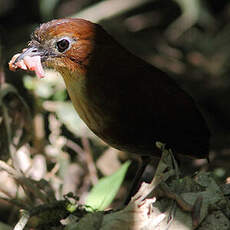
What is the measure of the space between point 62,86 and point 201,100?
1.99 meters

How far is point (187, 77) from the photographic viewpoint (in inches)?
231

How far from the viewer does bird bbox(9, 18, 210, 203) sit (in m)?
2.92

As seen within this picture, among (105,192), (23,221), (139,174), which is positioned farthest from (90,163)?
(23,221)

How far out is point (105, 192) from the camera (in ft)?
10.7

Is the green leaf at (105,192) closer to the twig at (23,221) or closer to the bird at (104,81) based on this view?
the bird at (104,81)

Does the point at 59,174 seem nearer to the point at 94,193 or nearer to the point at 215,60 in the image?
the point at 94,193

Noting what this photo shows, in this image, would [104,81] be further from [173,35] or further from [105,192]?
[173,35]

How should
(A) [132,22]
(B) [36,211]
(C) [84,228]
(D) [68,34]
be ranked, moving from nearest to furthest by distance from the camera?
(C) [84,228] → (B) [36,211] → (D) [68,34] → (A) [132,22]

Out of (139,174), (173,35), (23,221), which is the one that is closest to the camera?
(23,221)

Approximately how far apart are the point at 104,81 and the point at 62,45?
0.98 ft

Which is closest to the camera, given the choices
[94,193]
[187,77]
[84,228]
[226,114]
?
[84,228]

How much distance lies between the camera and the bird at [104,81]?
2.92 m

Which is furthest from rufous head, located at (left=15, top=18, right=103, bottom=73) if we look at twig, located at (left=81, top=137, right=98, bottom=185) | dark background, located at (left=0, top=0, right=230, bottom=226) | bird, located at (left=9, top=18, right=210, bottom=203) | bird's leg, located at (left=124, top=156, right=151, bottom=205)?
dark background, located at (left=0, top=0, right=230, bottom=226)

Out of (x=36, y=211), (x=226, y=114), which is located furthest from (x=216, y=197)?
(x=226, y=114)
